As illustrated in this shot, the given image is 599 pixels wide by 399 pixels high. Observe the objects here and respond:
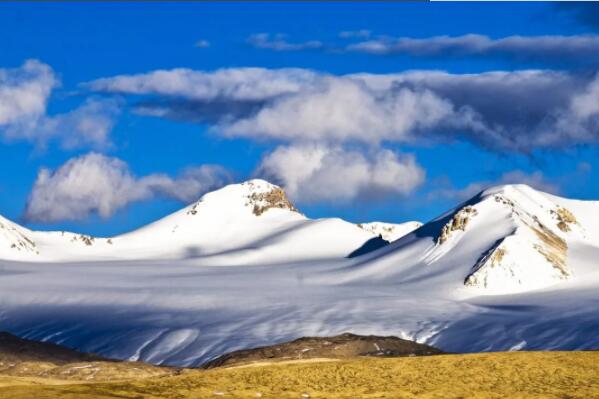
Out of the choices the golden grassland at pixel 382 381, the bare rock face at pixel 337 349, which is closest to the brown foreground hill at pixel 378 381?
the golden grassland at pixel 382 381

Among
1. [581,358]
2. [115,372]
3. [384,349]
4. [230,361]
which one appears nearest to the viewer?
[581,358]

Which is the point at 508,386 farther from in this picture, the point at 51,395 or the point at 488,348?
the point at 488,348

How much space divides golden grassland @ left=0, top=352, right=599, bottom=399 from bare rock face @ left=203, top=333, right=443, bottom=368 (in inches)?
3274

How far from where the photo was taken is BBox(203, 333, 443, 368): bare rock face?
546ft

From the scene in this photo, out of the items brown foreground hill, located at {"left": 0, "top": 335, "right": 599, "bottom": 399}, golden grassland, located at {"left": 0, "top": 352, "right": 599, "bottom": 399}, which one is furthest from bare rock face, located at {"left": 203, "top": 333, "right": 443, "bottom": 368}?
brown foreground hill, located at {"left": 0, "top": 335, "right": 599, "bottom": 399}

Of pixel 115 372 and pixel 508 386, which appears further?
pixel 115 372

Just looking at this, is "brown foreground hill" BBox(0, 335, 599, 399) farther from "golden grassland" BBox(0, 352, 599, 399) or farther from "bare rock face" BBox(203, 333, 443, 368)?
"bare rock face" BBox(203, 333, 443, 368)

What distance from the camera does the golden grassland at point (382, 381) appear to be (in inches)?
2729

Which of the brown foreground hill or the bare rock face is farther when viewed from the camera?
the bare rock face

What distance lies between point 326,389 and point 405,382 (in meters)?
5.35

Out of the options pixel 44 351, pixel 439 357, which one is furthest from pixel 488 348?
pixel 439 357

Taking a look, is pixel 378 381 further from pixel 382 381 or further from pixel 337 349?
pixel 337 349

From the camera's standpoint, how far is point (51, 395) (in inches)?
2564

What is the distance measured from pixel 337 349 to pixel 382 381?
96623 millimetres
